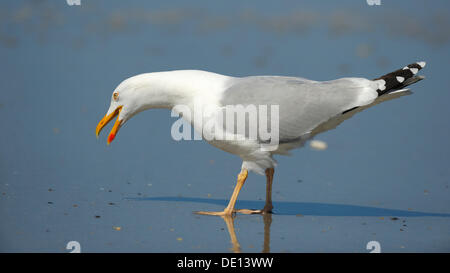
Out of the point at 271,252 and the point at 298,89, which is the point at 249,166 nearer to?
the point at 298,89

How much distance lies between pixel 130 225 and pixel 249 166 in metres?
1.11

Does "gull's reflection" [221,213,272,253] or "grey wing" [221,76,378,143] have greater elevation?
"grey wing" [221,76,378,143]

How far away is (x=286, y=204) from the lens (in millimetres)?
6262

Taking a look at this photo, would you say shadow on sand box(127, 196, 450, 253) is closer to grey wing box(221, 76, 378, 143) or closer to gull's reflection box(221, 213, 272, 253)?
gull's reflection box(221, 213, 272, 253)

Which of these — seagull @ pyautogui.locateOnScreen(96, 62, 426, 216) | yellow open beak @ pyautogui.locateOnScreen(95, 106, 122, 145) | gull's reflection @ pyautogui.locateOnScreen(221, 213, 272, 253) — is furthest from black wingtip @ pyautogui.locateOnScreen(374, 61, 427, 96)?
yellow open beak @ pyautogui.locateOnScreen(95, 106, 122, 145)

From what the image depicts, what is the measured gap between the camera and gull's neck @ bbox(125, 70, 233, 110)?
5.79 meters

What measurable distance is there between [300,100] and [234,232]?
1.21 m

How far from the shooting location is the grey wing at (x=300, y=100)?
5.68 m

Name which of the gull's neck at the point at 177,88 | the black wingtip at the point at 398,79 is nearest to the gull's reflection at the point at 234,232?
the gull's neck at the point at 177,88

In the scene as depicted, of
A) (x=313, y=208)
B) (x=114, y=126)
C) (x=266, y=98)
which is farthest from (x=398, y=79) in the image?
(x=114, y=126)

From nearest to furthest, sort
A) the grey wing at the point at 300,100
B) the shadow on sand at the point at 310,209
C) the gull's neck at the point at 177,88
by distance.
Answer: the grey wing at the point at 300,100, the gull's neck at the point at 177,88, the shadow on sand at the point at 310,209

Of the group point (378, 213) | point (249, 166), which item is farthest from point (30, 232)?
point (378, 213)

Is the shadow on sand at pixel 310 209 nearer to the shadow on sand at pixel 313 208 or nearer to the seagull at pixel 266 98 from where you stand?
the shadow on sand at pixel 313 208

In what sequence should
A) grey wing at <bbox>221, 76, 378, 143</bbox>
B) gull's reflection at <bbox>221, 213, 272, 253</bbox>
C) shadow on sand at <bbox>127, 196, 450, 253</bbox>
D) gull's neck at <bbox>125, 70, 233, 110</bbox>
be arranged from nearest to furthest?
gull's reflection at <bbox>221, 213, 272, 253</bbox>
grey wing at <bbox>221, 76, 378, 143</bbox>
gull's neck at <bbox>125, 70, 233, 110</bbox>
shadow on sand at <bbox>127, 196, 450, 253</bbox>
